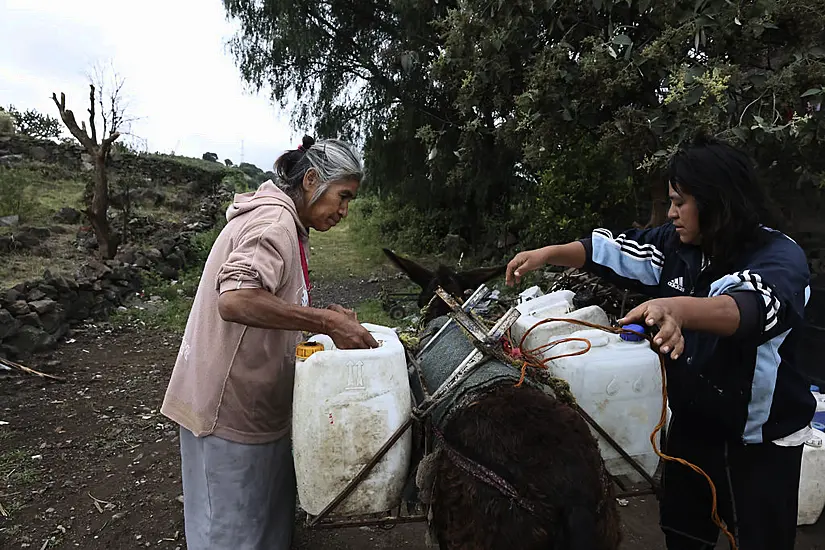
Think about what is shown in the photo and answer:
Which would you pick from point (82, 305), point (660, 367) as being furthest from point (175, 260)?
Result: point (660, 367)

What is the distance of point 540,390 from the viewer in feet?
5.03

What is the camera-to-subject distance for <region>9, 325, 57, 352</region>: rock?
5469 mm

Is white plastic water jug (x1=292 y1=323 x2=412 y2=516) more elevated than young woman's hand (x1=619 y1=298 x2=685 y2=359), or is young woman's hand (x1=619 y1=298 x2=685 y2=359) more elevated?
young woman's hand (x1=619 y1=298 x2=685 y2=359)

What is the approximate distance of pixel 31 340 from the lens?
5562mm

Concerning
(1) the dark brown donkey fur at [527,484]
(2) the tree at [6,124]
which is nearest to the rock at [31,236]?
(2) the tree at [6,124]

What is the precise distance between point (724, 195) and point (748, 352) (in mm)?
470

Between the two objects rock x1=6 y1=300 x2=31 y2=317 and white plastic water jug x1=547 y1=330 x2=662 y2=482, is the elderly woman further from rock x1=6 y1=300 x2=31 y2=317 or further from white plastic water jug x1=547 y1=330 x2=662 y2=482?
rock x1=6 y1=300 x2=31 y2=317

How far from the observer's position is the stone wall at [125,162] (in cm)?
1443

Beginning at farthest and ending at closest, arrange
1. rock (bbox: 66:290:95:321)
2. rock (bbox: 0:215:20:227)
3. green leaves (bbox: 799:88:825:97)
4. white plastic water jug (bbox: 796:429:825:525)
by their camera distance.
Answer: rock (bbox: 0:215:20:227), rock (bbox: 66:290:95:321), green leaves (bbox: 799:88:825:97), white plastic water jug (bbox: 796:429:825:525)

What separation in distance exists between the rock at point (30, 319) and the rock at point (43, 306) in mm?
85

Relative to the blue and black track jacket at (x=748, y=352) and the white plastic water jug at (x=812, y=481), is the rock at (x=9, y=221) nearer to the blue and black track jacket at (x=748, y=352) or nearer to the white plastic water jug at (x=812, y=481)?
the blue and black track jacket at (x=748, y=352)

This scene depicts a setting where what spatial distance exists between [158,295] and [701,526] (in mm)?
8002

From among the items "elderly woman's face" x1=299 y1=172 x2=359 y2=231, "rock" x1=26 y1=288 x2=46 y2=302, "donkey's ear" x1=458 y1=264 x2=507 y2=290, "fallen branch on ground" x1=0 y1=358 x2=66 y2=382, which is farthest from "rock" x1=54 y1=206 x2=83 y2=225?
"elderly woman's face" x1=299 y1=172 x2=359 y2=231

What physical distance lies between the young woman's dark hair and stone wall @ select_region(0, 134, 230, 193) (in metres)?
15.6
